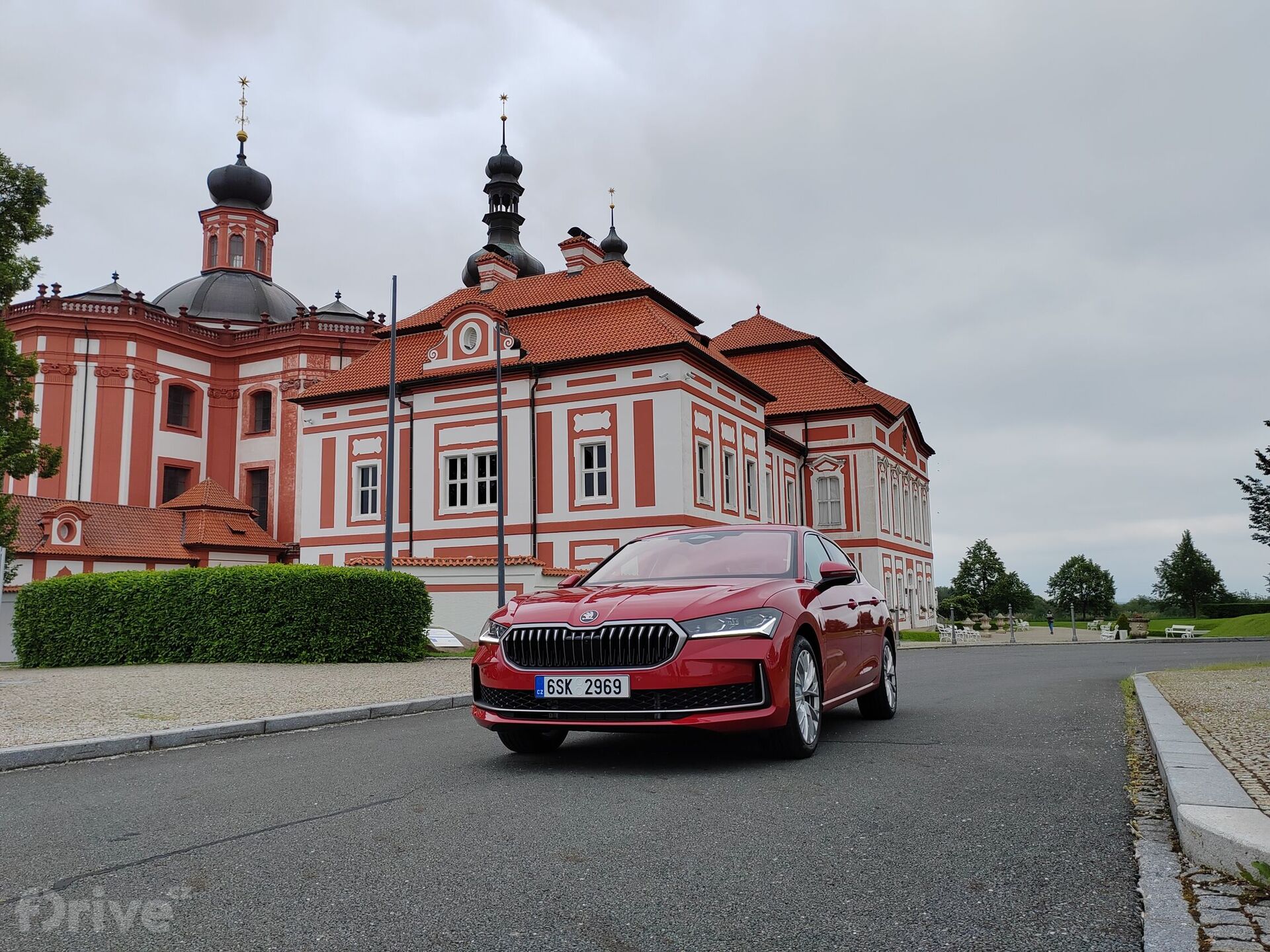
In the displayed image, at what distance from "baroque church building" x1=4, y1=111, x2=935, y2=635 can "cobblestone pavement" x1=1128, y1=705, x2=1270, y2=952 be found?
22363mm

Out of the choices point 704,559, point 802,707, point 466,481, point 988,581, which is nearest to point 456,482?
point 466,481

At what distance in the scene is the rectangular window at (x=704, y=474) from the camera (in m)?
32.7

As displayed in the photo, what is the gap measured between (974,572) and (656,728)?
94.3 metres

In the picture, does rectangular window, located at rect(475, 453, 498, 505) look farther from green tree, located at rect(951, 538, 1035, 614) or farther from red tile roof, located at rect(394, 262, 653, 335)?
green tree, located at rect(951, 538, 1035, 614)

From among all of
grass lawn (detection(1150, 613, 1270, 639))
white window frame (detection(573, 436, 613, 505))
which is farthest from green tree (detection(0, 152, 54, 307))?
grass lawn (detection(1150, 613, 1270, 639))

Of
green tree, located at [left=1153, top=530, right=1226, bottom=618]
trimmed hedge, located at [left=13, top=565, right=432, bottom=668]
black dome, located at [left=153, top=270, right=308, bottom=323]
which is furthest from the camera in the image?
green tree, located at [left=1153, top=530, right=1226, bottom=618]

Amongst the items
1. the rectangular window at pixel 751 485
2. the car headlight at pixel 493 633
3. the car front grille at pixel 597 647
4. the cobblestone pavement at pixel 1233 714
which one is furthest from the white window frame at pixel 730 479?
the car front grille at pixel 597 647

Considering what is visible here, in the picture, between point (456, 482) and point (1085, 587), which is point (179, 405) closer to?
point (456, 482)

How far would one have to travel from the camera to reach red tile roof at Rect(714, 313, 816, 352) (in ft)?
158

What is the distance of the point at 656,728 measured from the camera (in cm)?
610

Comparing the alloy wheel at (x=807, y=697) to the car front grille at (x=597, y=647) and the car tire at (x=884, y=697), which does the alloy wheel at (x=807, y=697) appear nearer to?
the car front grille at (x=597, y=647)

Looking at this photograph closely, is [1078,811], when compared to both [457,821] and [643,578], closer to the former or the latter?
[457,821]

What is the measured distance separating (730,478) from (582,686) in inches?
1149

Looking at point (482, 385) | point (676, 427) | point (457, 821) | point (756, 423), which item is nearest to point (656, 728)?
point (457, 821)
